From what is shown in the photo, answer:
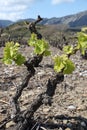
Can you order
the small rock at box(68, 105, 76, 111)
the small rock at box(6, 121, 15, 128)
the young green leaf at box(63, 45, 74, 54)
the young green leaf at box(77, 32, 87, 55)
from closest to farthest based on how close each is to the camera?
the young green leaf at box(77, 32, 87, 55), the young green leaf at box(63, 45, 74, 54), the small rock at box(6, 121, 15, 128), the small rock at box(68, 105, 76, 111)

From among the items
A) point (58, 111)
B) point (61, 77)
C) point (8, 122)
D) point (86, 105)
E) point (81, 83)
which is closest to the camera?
point (61, 77)

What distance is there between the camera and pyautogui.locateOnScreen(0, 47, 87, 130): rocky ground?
9234 mm

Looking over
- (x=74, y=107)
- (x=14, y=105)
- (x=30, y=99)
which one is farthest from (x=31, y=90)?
(x=14, y=105)

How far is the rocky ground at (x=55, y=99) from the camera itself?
9.23 m

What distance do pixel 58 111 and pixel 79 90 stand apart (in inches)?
106

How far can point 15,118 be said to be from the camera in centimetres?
866

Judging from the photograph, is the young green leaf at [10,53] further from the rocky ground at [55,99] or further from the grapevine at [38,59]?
the rocky ground at [55,99]

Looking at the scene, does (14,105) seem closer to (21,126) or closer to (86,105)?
(21,126)

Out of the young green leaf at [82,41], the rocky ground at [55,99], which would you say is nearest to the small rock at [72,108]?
the rocky ground at [55,99]

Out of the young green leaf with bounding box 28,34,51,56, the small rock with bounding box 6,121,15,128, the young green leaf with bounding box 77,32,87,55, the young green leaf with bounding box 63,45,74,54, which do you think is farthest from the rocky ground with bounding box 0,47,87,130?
the young green leaf with bounding box 77,32,87,55

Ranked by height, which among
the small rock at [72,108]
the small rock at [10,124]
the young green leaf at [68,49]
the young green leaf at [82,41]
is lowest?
the small rock at [72,108]

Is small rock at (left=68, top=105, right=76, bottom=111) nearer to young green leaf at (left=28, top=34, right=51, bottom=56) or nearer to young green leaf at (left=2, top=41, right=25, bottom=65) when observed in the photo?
young green leaf at (left=28, top=34, right=51, bottom=56)

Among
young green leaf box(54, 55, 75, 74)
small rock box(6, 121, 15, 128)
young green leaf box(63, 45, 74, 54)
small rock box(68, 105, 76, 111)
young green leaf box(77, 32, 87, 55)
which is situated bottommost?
small rock box(68, 105, 76, 111)

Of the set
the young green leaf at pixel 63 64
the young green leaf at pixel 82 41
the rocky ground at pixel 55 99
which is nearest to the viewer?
the young green leaf at pixel 82 41
